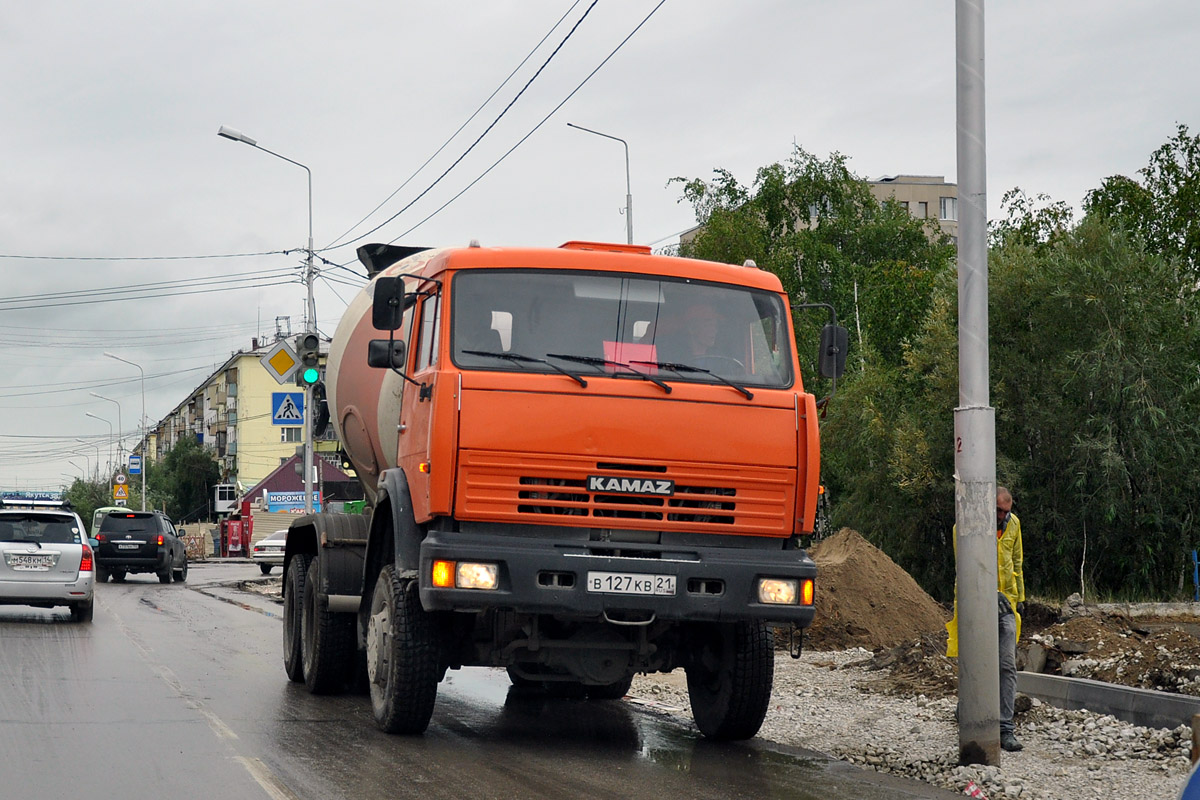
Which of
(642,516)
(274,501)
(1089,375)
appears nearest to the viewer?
(642,516)

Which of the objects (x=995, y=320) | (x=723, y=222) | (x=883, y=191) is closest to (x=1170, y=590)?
(x=995, y=320)

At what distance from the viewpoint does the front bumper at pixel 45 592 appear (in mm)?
18016

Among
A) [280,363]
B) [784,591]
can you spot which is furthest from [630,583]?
[280,363]

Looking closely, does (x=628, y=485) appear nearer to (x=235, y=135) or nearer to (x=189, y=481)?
(x=235, y=135)

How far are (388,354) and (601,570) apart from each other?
6.78 feet

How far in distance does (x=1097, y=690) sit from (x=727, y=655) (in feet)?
9.17

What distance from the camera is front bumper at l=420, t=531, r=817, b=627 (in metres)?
7.86

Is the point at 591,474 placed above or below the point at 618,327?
below

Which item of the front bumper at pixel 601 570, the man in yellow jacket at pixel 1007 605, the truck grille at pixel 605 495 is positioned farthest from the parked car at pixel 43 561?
the man in yellow jacket at pixel 1007 605

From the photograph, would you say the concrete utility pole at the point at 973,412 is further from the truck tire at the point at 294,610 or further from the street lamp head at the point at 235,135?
the street lamp head at the point at 235,135

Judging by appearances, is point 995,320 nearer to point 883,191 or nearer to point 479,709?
point 479,709

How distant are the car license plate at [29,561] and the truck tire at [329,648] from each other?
8.56 m

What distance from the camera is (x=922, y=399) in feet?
93.0

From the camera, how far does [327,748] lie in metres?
8.27
